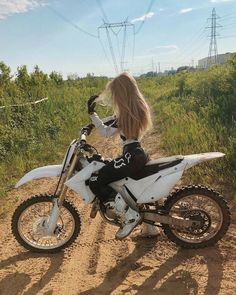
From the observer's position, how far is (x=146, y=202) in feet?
13.1

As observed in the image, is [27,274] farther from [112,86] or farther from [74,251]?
[112,86]

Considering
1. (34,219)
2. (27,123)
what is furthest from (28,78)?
(34,219)

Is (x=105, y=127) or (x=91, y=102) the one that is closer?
(x=91, y=102)

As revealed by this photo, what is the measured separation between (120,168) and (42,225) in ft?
3.65

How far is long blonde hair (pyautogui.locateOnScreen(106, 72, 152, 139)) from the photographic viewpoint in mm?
3738

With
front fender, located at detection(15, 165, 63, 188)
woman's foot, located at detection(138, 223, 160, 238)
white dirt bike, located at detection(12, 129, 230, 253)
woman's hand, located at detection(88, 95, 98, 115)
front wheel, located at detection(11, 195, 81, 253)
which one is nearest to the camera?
woman's hand, located at detection(88, 95, 98, 115)

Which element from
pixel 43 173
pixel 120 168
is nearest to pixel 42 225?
pixel 43 173

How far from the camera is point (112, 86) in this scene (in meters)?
3.77

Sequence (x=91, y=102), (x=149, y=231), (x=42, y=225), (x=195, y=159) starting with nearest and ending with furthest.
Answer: (x=91, y=102) < (x=195, y=159) < (x=42, y=225) < (x=149, y=231)

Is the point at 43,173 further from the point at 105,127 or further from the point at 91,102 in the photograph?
the point at 91,102

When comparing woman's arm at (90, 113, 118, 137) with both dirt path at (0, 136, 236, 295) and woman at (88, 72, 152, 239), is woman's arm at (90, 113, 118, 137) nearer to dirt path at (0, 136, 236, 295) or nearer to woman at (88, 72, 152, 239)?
woman at (88, 72, 152, 239)

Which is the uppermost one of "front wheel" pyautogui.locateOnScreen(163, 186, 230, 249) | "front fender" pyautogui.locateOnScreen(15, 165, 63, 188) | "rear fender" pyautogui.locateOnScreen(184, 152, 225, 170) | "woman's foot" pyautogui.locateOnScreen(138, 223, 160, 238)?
"rear fender" pyautogui.locateOnScreen(184, 152, 225, 170)

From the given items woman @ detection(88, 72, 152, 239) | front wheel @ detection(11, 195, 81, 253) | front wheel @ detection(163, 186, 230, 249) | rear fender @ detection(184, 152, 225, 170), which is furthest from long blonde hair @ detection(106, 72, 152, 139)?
front wheel @ detection(11, 195, 81, 253)

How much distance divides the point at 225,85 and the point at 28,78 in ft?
40.6
